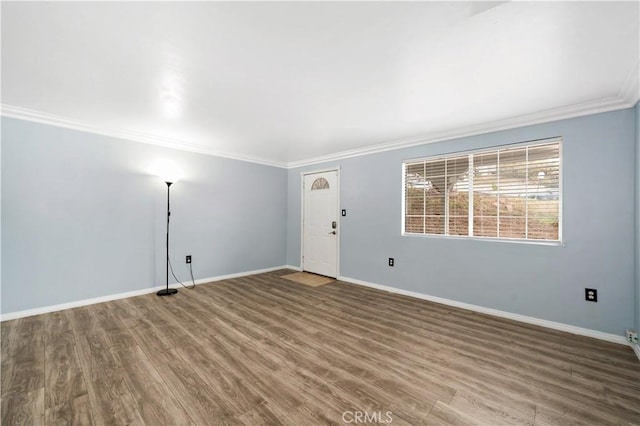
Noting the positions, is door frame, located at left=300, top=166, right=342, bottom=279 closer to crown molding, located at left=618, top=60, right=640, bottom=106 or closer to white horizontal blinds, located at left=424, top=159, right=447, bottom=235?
white horizontal blinds, located at left=424, top=159, right=447, bottom=235

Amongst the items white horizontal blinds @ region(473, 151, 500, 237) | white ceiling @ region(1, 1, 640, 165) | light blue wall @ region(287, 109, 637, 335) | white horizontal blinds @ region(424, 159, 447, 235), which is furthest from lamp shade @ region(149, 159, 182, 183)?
white horizontal blinds @ region(473, 151, 500, 237)

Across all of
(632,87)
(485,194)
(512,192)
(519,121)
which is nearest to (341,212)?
(485,194)

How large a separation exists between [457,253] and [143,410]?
350cm

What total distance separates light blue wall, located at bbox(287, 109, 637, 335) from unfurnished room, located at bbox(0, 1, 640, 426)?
0.02 meters

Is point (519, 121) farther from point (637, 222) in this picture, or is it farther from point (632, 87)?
point (637, 222)

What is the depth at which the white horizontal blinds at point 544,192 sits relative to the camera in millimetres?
2805

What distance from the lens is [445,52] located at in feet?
5.86

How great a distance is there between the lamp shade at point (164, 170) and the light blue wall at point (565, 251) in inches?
132

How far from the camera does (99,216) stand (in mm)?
3375

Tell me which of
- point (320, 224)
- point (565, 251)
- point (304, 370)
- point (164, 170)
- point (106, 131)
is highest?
point (106, 131)

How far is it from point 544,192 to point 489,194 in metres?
0.52

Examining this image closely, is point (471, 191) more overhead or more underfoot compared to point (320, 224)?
more overhead

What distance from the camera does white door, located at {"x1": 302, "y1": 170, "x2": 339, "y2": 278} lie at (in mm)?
4848

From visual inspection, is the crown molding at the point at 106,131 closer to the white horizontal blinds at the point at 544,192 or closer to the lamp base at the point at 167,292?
the lamp base at the point at 167,292
